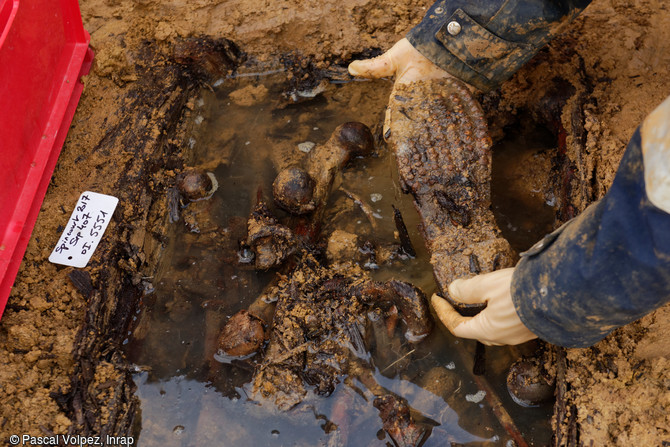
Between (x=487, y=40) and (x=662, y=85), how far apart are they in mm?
1289

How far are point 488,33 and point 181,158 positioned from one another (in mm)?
2378

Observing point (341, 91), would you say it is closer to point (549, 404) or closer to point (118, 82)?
point (118, 82)

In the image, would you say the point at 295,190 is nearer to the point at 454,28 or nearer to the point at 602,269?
the point at 454,28

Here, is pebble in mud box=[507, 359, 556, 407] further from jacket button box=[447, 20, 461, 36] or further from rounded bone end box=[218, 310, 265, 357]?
jacket button box=[447, 20, 461, 36]

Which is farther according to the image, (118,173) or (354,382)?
(118,173)

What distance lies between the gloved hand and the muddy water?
0.78m

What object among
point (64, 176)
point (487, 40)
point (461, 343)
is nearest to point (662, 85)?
point (487, 40)

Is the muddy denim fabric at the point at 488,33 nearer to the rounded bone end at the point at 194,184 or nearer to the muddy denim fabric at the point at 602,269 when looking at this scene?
the muddy denim fabric at the point at 602,269

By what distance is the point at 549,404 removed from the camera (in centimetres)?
286

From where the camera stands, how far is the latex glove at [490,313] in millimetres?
2357

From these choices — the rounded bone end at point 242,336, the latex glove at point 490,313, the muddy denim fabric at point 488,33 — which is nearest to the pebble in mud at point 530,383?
the latex glove at point 490,313

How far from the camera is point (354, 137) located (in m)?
3.78

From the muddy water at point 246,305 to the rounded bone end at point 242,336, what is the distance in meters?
0.10

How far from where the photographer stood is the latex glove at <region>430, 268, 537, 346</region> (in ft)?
7.73
